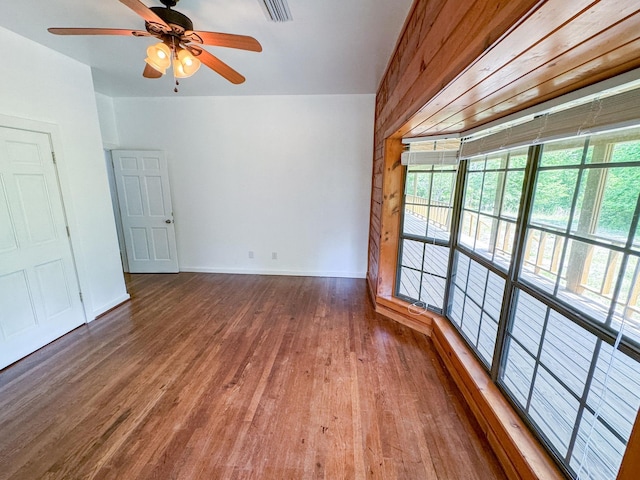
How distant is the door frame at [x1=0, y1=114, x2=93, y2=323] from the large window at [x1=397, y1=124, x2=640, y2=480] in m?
3.84

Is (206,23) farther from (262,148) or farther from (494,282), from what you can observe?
(494,282)

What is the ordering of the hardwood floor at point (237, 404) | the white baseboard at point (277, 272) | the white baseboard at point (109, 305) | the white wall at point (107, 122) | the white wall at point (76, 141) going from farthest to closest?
the white baseboard at point (277, 272) < the white wall at point (107, 122) < the white baseboard at point (109, 305) < the white wall at point (76, 141) < the hardwood floor at point (237, 404)

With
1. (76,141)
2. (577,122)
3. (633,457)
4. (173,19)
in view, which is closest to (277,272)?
(76,141)

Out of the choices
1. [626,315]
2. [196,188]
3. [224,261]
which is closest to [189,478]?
→ [626,315]

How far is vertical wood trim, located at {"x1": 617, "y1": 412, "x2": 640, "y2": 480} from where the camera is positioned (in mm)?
690

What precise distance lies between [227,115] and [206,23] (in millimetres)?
1918

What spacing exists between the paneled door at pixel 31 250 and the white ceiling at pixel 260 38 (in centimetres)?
97

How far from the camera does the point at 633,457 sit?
27.6 inches

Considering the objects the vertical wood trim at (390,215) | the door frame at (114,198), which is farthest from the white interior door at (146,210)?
the vertical wood trim at (390,215)

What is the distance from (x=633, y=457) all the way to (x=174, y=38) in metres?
2.87

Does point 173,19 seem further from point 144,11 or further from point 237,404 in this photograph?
point 237,404

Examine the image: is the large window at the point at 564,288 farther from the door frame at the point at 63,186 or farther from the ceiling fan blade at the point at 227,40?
the door frame at the point at 63,186

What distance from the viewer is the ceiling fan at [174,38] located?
1545 millimetres

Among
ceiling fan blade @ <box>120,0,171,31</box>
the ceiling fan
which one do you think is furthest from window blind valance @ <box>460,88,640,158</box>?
ceiling fan blade @ <box>120,0,171,31</box>
